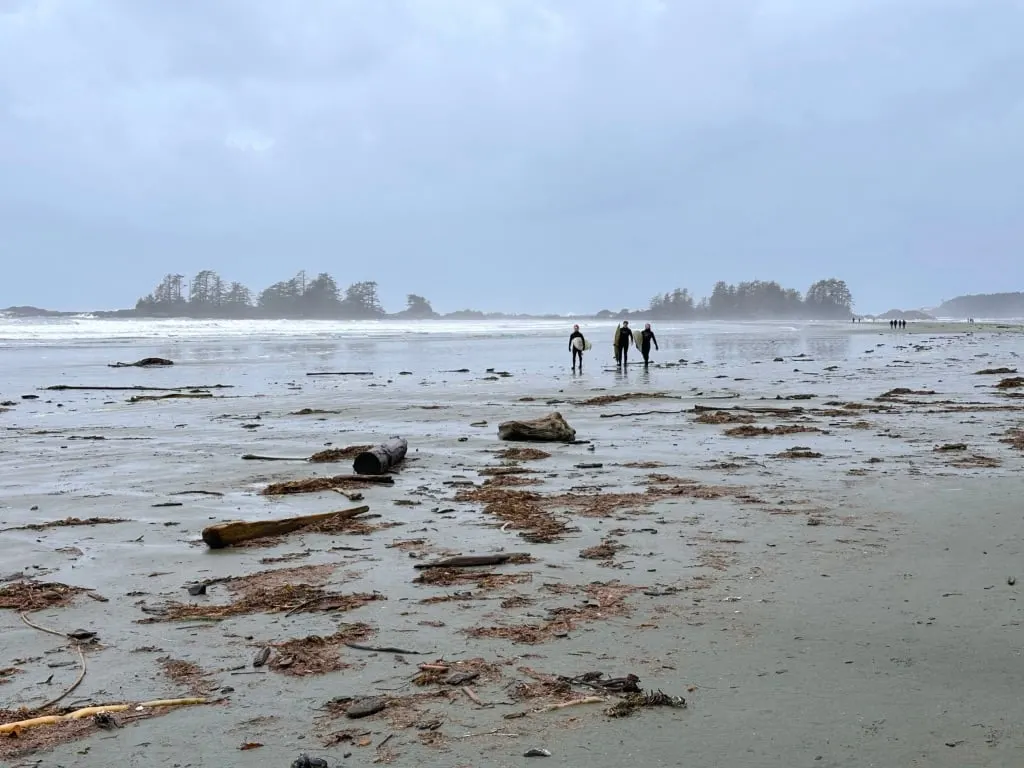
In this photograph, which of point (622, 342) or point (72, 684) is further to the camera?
point (622, 342)

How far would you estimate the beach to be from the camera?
3.63 metres

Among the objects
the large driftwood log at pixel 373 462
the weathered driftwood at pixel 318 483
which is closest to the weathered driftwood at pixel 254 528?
the weathered driftwood at pixel 318 483

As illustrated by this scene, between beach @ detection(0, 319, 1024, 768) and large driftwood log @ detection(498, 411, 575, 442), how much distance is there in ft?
0.93

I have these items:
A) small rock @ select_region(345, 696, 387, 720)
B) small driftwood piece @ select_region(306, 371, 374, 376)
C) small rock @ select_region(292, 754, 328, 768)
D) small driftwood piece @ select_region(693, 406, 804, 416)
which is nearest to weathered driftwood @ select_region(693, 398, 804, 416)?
small driftwood piece @ select_region(693, 406, 804, 416)

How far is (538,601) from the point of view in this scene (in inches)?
210

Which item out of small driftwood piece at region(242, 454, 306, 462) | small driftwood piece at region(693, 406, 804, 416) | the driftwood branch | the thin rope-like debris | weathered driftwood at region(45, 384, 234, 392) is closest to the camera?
the thin rope-like debris

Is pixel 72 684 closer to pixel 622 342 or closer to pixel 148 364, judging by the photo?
pixel 622 342

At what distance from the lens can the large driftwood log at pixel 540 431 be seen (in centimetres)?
1273

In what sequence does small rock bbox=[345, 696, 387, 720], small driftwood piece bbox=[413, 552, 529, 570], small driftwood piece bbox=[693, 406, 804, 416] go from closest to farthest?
1. small rock bbox=[345, 696, 387, 720]
2. small driftwood piece bbox=[413, 552, 529, 570]
3. small driftwood piece bbox=[693, 406, 804, 416]

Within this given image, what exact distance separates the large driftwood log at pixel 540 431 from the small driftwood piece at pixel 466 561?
645 cm

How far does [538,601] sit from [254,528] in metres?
2.83

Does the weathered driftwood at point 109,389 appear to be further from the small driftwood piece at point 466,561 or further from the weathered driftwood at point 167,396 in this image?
the small driftwood piece at point 466,561

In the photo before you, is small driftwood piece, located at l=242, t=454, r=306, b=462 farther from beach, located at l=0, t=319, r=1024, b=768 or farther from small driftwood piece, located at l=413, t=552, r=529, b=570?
small driftwood piece, located at l=413, t=552, r=529, b=570

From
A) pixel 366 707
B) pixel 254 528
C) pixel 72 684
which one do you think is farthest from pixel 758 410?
pixel 72 684
